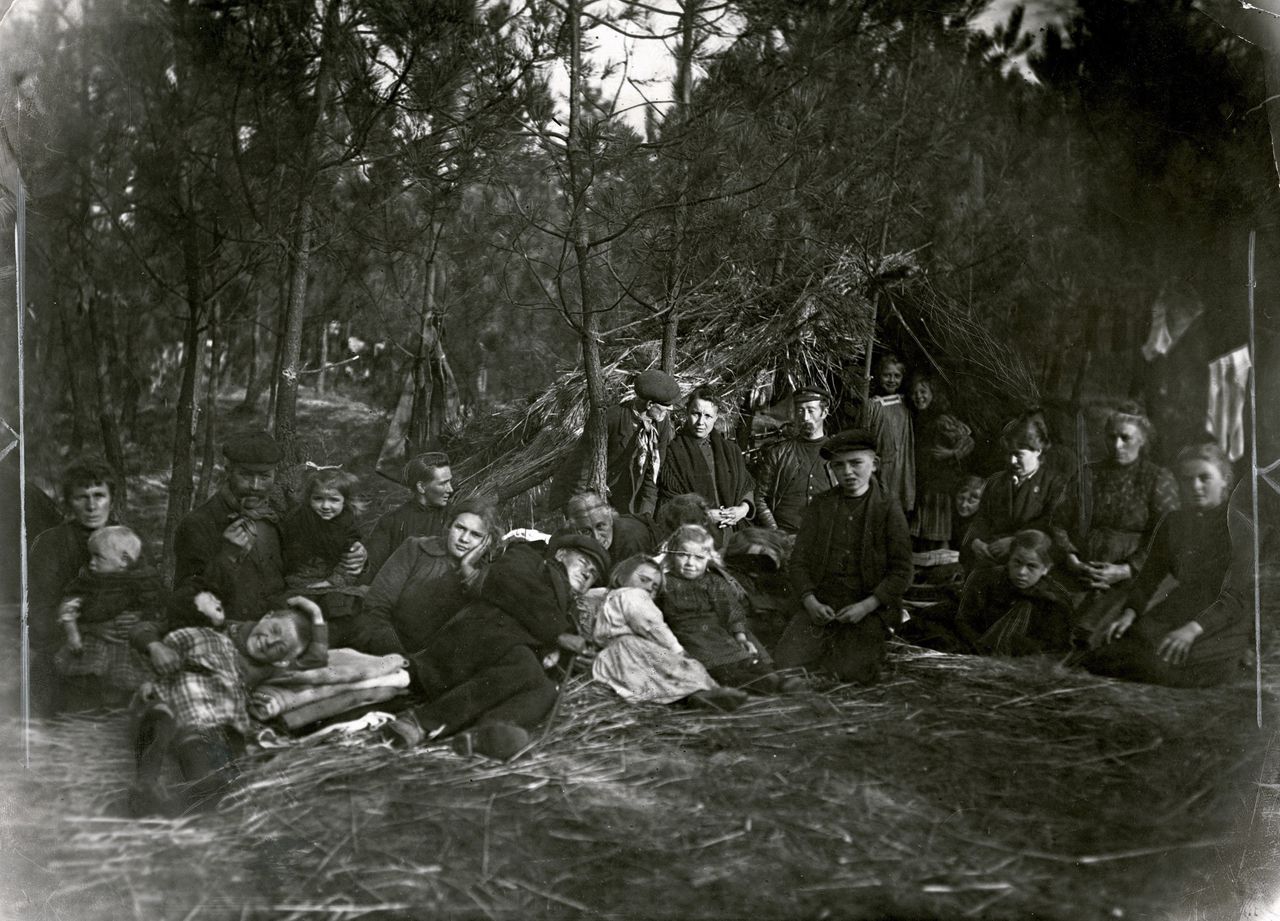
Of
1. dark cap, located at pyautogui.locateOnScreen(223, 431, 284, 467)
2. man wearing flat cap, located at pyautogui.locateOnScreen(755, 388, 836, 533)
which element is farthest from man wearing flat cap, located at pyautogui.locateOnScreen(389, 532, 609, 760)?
dark cap, located at pyautogui.locateOnScreen(223, 431, 284, 467)

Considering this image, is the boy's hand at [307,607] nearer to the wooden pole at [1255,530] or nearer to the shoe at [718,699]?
the shoe at [718,699]

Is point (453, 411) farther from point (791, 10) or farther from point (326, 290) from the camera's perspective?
point (791, 10)

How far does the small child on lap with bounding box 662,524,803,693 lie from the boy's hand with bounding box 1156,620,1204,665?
1394 millimetres

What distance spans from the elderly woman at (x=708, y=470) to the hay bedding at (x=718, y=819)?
743 millimetres

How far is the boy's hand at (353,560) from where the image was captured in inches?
147

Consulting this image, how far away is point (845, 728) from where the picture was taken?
146 inches

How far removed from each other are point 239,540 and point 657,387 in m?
1.62

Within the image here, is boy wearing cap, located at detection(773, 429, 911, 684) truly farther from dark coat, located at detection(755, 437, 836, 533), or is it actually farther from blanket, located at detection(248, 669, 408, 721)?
blanket, located at detection(248, 669, 408, 721)

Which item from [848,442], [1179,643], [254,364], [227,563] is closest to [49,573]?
[227,563]

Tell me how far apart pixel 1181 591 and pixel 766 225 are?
2088 millimetres

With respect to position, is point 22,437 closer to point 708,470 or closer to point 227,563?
point 227,563

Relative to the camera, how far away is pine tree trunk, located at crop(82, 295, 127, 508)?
365 cm

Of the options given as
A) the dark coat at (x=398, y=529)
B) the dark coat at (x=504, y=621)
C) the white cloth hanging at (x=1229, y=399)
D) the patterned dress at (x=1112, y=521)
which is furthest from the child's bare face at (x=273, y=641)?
the white cloth hanging at (x=1229, y=399)

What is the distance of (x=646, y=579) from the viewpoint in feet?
12.5
